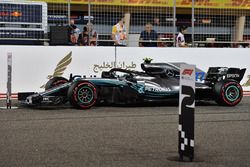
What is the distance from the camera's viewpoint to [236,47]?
57.9 feet

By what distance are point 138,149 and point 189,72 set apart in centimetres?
140

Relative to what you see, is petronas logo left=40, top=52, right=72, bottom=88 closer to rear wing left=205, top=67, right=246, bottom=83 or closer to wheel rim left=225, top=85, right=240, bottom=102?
rear wing left=205, top=67, right=246, bottom=83

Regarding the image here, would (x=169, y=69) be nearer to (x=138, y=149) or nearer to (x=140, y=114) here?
(x=140, y=114)

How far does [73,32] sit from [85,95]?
191 inches

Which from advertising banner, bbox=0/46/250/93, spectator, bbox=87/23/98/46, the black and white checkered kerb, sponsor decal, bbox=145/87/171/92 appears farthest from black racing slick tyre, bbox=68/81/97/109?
the black and white checkered kerb

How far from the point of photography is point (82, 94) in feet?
37.2

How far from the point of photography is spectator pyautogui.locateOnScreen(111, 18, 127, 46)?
1628 cm

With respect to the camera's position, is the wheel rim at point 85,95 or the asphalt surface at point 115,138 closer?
the asphalt surface at point 115,138

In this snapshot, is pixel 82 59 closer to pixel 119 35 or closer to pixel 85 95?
pixel 119 35

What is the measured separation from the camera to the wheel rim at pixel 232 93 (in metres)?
12.3

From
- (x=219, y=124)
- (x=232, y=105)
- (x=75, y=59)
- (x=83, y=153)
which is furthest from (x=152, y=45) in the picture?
(x=83, y=153)

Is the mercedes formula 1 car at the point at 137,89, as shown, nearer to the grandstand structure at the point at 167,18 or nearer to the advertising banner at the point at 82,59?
the advertising banner at the point at 82,59

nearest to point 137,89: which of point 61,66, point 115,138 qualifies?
point 61,66

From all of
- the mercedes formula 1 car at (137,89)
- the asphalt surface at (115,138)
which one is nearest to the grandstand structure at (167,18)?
the mercedes formula 1 car at (137,89)
